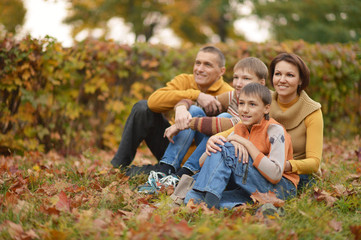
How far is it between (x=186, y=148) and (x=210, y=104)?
53 centimetres

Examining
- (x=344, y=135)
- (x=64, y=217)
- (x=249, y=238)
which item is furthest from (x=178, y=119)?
(x=344, y=135)

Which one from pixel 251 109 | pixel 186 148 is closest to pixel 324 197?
pixel 251 109

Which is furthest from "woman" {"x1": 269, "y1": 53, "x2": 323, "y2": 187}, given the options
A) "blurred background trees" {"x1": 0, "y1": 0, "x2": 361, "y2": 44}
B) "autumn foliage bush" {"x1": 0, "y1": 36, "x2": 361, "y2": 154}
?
"blurred background trees" {"x1": 0, "y1": 0, "x2": 361, "y2": 44}

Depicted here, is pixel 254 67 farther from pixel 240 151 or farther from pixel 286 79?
pixel 240 151

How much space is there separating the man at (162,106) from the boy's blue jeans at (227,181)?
1.02 metres

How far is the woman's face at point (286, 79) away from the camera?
3314 millimetres

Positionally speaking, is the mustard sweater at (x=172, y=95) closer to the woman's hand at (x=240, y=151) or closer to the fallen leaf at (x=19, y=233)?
the woman's hand at (x=240, y=151)

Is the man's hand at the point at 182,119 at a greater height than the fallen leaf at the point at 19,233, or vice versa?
the man's hand at the point at 182,119

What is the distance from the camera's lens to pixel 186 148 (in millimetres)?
3656

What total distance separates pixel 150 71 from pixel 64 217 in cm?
400

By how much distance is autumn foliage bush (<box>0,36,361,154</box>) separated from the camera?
5.48 meters

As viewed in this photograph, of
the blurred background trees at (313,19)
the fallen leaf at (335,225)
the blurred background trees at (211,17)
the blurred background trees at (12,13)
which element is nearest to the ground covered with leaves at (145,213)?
the fallen leaf at (335,225)

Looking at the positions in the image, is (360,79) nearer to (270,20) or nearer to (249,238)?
(249,238)

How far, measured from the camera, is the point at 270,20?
685 inches
